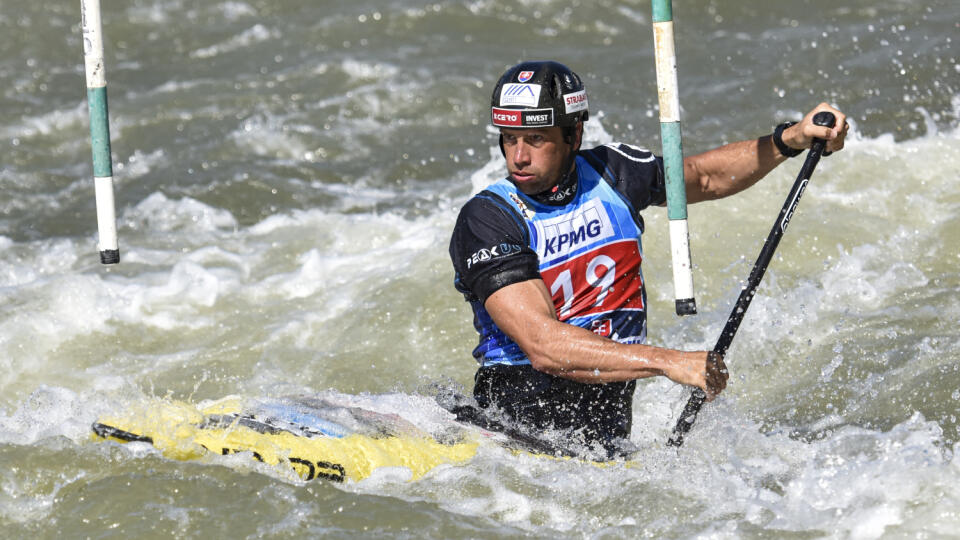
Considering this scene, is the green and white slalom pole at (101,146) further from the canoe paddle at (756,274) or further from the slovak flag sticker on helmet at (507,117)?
the canoe paddle at (756,274)

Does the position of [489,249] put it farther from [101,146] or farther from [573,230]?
[101,146]

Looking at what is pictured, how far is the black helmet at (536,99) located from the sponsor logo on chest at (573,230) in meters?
0.30

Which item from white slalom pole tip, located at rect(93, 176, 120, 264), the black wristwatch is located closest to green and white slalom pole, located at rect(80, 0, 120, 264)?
white slalom pole tip, located at rect(93, 176, 120, 264)

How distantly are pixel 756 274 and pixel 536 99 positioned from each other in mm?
901

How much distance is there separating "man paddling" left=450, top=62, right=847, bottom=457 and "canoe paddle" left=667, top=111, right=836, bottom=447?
0.04 metres

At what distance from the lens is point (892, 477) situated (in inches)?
155

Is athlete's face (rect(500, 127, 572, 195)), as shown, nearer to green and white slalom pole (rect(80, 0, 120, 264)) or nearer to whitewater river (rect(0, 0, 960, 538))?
whitewater river (rect(0, 0, 960, 538))

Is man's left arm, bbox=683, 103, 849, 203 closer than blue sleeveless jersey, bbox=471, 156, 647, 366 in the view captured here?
No

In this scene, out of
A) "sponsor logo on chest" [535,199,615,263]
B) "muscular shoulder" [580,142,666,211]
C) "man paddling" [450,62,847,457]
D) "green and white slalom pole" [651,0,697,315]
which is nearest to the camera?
"man paddling" [450,62,847,457]

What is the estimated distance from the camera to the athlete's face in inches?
157

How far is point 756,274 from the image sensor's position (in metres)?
3.99

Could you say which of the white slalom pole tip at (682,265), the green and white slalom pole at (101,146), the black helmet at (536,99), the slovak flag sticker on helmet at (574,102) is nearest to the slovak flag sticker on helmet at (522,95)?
the black helmet at (536,99)

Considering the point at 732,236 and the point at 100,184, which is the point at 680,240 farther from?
the point at 732,236

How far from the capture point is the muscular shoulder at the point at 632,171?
4242mm
